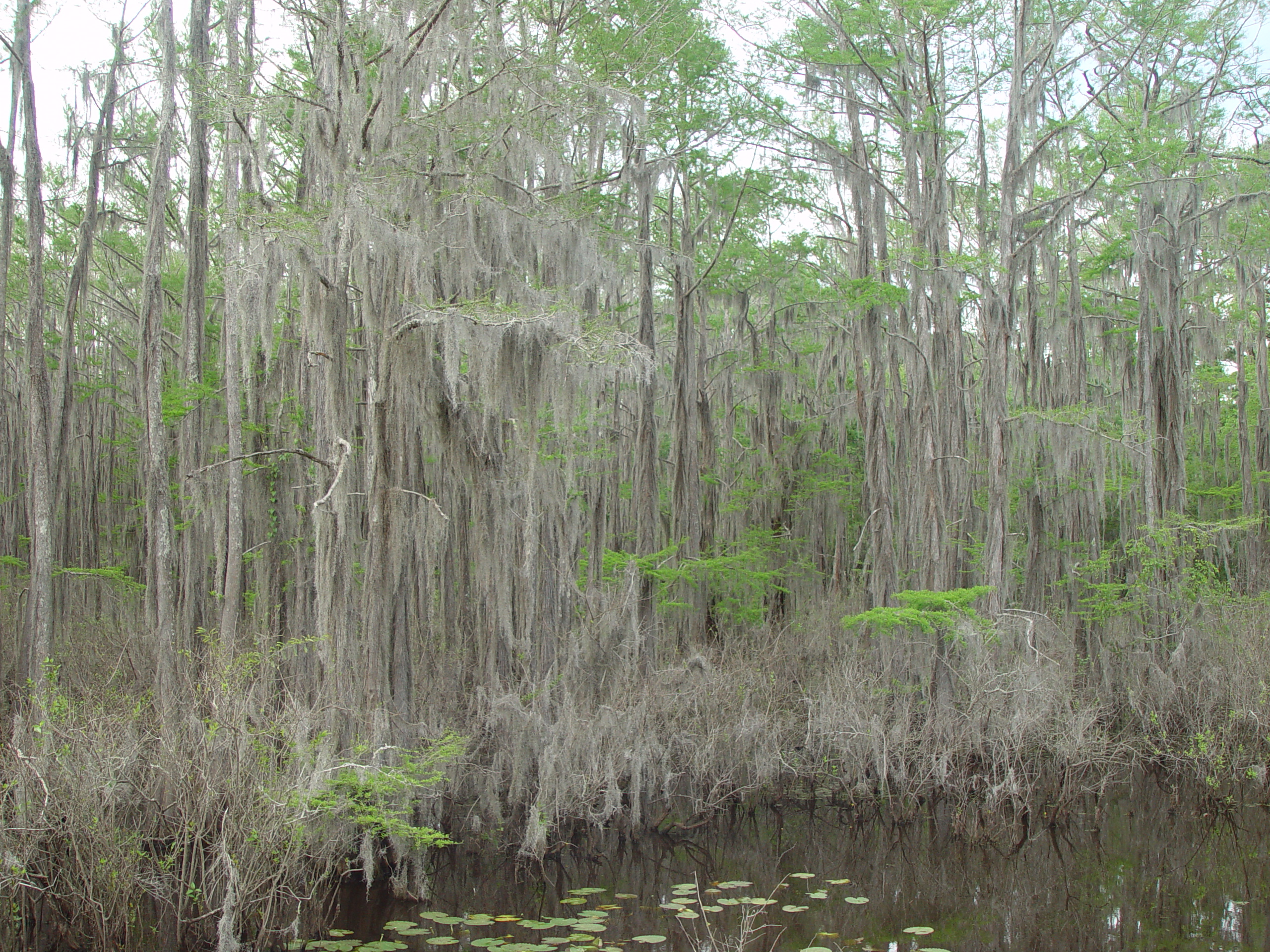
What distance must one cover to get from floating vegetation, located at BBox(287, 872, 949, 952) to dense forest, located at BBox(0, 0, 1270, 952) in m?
0.51

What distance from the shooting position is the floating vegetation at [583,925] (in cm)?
612

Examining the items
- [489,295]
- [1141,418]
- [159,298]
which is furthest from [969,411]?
[159,298]

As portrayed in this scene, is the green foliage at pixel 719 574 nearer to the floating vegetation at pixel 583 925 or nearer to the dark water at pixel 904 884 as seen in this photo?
the dark water at pixel 904 884

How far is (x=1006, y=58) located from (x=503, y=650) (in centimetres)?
1099

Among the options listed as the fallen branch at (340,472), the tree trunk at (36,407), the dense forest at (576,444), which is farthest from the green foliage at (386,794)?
the tree trunk at (36,407)

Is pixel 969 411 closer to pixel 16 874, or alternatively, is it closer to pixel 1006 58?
pixel 1006 58

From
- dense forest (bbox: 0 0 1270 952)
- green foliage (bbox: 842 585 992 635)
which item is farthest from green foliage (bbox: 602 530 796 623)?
green foliage (bbox: 842 585 992 635)

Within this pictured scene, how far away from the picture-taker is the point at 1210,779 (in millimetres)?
9438

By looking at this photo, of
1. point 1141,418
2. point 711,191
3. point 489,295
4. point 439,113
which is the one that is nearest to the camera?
point 439,113

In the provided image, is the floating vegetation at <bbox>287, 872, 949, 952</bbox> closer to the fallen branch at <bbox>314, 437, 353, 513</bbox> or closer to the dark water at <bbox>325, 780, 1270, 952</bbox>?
the dark water at <bbox>325, 780, 1270, 952</bbox>

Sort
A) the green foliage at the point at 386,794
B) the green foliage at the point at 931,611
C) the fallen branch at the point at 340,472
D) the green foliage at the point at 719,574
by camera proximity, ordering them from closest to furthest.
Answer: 1. the green foliage at the point at 386,794
2. the fallen branch at the point at 340,472
3. the green foliage at the point at 931,611
4. the green foliage at the point at 719,574

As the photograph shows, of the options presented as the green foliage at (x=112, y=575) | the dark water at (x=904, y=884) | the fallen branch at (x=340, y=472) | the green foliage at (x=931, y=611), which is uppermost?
the fallen branch at (x=340, y=472)

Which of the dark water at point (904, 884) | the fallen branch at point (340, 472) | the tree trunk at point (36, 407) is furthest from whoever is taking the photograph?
the tree trunk at point (36, 407)

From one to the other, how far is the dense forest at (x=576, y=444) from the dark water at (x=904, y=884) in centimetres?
39
